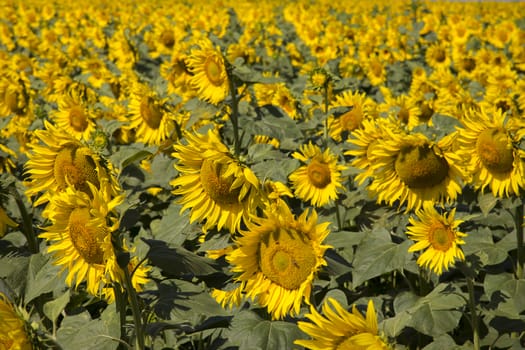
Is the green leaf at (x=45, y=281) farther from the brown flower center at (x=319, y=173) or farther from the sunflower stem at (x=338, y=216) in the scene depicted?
the sunflower stem at (x=338, y=216)

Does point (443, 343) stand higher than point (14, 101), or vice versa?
point (14, 101)

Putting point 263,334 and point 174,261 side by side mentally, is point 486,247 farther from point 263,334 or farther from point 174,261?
point 174,261

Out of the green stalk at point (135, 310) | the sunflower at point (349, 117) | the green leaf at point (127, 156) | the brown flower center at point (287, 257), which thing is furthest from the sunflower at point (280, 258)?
the sunflower at point (349, 117)

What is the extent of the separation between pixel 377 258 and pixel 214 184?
104 centimetres

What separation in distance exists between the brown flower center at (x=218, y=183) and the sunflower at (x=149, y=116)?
177cm

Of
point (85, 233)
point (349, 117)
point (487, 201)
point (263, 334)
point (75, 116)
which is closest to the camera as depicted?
point (85, 233)

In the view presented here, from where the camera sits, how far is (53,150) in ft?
8.90

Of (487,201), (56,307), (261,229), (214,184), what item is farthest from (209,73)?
(56,307)

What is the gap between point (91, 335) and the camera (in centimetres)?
219

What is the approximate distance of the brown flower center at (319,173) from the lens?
12.5 ft

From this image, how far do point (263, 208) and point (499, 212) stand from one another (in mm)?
2281

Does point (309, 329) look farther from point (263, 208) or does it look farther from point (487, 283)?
point (487, 283)

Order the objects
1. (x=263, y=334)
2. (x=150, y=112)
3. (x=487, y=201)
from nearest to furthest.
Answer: (x=263, y=334), (x=487, y=201), (x=150, y=112)

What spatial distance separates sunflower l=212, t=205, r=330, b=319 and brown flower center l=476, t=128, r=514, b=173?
52.7 inches
